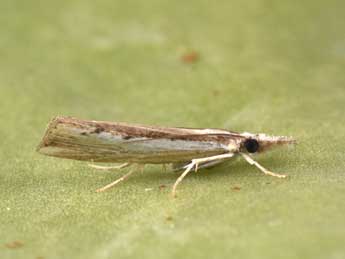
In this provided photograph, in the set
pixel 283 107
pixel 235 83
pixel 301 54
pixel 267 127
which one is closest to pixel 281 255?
pixel 267 127

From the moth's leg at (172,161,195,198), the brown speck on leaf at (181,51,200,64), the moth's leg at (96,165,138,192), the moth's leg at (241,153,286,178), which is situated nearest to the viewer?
the moth's leg at (172,161,195,198)

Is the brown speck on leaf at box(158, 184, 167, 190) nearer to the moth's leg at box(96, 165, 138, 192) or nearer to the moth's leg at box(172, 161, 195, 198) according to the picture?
the moth's leg at box(172, 161, 195, 198)

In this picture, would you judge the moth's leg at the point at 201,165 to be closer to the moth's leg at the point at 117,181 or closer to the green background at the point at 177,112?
the green background at the point at 177,112

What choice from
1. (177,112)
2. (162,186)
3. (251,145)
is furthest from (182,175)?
(177,112)

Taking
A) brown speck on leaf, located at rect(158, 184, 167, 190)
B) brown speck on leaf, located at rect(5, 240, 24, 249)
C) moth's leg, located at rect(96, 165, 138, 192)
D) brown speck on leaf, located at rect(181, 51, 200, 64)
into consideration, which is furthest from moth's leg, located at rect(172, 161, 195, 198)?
brown speck on leaf, located at rect(181, 51, 200, 64)

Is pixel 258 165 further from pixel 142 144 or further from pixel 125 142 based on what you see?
pixel 125 142

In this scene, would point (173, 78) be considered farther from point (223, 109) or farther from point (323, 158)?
point (323, 158)
